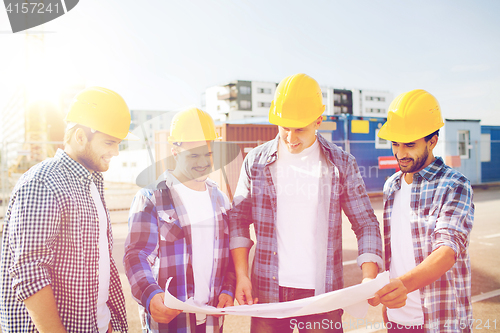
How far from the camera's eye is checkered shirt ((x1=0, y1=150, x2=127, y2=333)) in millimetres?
1458

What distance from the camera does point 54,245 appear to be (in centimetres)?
158

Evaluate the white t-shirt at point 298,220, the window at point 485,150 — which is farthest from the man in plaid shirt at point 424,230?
the window at point 485,150

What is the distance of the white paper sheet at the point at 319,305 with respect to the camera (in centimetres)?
157

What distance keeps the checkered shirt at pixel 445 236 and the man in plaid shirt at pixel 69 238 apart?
71.2 inches

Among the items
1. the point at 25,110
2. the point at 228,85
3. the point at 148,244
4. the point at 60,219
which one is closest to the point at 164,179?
the point at 148,244

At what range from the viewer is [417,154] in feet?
6.70

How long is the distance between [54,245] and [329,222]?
151cm

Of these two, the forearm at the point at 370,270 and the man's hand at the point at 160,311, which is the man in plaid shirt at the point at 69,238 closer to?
the man's hand at the point at 160,311

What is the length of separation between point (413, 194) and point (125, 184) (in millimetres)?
24563

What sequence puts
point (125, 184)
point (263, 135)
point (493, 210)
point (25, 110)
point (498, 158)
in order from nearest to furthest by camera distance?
point (493, 210) → point (263, 135) → point (498, 158) → point (125, 184) → point (25, 110)

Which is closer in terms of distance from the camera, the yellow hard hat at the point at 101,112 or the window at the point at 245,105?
the yellow hard hat at the point at 101,112

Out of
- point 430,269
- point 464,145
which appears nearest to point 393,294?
point 430,269

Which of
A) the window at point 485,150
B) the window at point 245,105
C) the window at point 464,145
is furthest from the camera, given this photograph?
the window at point 245,105

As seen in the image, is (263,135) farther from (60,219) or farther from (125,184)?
(125,184)
